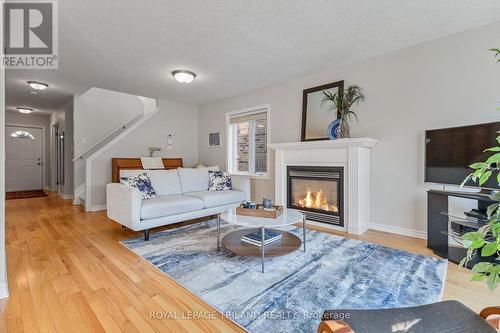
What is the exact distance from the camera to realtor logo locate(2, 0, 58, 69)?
228cm

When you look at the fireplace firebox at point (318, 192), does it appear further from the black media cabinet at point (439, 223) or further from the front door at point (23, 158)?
the front door at point (23, 158)

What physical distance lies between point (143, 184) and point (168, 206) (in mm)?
572

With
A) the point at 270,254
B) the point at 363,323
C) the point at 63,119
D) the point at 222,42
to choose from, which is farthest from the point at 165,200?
the point at 63,119

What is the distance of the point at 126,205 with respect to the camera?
2932mm

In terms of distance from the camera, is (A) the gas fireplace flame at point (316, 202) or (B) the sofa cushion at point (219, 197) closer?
(A) the gas fireplace flame at point (316, 202)

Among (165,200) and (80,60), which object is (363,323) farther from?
(80,60)

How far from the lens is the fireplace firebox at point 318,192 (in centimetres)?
341

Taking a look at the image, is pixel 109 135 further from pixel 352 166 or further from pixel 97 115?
pixel 352 166

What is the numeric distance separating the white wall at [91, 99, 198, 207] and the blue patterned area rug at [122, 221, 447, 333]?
8.72 feet

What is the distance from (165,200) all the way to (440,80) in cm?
371

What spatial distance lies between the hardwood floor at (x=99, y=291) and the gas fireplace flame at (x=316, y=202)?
1.99 feet

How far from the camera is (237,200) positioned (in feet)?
13.4

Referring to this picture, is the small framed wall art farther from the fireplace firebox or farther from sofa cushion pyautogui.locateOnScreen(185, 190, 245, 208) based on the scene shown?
the fireplace firebox

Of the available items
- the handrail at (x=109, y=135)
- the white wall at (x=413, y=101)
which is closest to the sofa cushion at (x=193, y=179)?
the white wall at (x=413, y=101)
